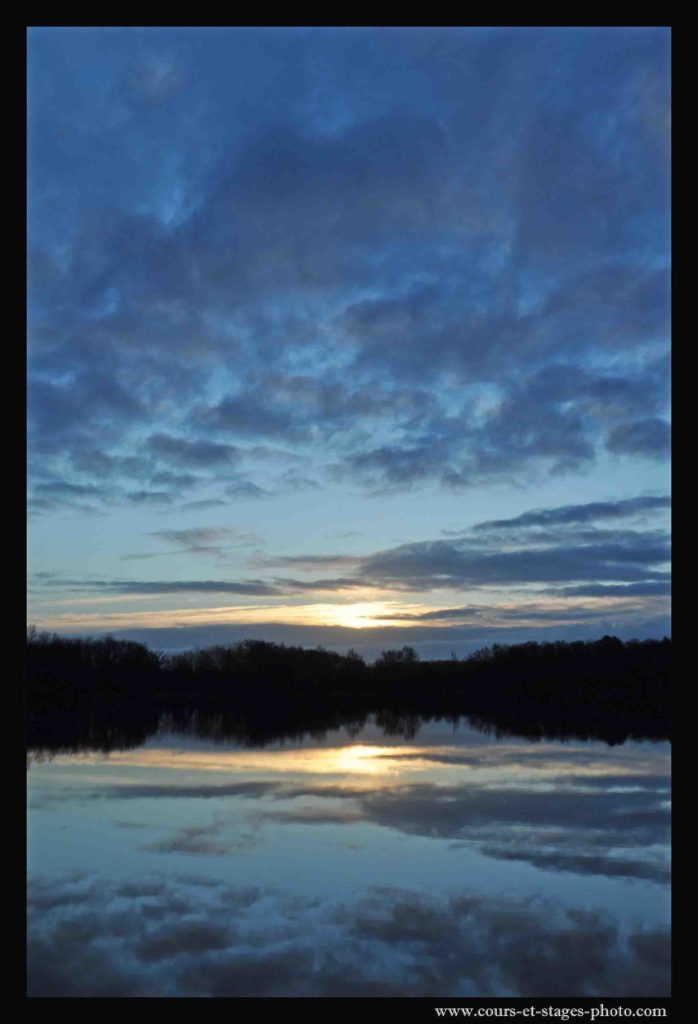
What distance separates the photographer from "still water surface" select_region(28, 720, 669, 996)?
29.2 feet

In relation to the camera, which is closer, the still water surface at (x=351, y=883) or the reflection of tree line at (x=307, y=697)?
the still water surface at (x=351, y=883)

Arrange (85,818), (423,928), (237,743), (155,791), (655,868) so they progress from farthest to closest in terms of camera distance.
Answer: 1. (237,743)
2. (155,791)
3. (85,818)
4. (655,868)
5. (423,928)

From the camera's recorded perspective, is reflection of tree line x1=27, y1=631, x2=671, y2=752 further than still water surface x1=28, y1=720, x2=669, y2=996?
Yes

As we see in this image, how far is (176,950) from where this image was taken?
369 inches

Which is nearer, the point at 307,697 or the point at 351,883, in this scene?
the point at 351,883

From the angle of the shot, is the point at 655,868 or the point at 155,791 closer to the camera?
the point at 655,868

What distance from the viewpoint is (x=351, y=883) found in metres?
12.2

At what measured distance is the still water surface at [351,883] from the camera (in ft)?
29.2

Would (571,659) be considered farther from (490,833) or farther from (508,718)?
(490,833)
